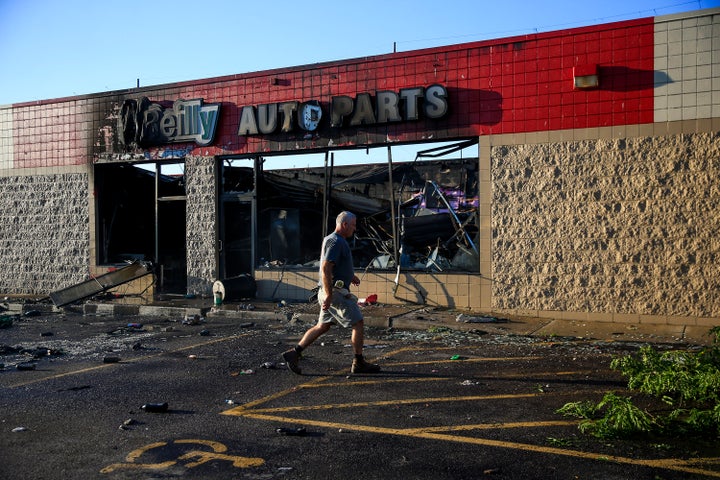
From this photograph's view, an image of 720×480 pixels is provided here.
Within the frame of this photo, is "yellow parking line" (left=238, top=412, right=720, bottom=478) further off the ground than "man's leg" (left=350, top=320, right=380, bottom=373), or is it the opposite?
"man's leg" (left=350, top=320, right=380, bottom=373)

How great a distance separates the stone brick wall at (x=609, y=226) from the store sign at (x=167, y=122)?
6969 millimetres

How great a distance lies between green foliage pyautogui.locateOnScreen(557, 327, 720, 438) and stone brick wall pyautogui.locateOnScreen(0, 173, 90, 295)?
14.5 m

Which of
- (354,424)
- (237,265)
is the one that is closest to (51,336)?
(237,265)

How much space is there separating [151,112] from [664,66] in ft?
37.8

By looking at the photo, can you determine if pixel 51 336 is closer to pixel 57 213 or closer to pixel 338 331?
pixel 338 331

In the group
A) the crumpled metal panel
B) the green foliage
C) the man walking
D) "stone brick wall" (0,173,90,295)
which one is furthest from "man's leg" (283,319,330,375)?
"stone brick wall" (0,173,90,295)

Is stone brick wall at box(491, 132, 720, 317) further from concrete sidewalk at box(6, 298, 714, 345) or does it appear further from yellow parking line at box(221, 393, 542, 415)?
yellow parking line at box(221, 393, 542, 415)

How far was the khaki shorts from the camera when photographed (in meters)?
7.60

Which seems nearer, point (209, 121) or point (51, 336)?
point (51, 336)

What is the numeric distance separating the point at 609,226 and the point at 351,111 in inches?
225

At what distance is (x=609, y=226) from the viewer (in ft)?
37.9

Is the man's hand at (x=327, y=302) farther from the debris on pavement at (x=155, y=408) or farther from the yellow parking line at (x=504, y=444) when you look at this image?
the debris on pavement at (x=155, y=408)

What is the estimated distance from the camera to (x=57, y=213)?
693 inches

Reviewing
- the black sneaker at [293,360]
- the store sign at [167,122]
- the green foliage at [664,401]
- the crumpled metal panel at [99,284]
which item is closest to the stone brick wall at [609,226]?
the green foliage at [664,401]
